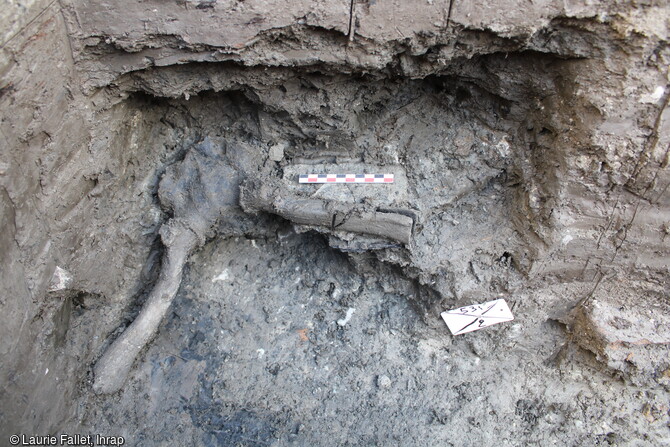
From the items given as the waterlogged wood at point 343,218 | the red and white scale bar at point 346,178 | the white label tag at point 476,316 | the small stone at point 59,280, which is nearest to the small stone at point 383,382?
the white label tag at point 476,316

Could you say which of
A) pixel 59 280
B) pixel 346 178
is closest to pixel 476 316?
pixel 346 178

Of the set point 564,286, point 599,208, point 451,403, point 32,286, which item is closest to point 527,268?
point 564,286

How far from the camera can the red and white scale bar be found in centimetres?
249

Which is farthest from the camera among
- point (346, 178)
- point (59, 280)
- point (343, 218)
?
point (346, 178)

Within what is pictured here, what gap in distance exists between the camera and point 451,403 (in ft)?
8.14

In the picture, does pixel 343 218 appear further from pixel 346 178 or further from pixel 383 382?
pixel 383 382

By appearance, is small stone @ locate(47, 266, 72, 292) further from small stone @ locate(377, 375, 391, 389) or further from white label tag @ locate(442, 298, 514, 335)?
white label tag @ locate(442, 298, 514, 335)

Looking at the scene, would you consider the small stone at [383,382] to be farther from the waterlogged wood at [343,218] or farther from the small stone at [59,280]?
the small stone at [59,280]

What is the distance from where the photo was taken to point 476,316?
254 cm

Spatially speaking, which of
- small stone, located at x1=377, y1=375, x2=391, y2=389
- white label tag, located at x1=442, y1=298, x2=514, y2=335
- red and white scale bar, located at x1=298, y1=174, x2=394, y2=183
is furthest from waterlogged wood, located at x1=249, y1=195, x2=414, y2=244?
small stone, located at x1=377, y1=375, x2=391, y2=389

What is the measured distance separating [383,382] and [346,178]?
1.07 m

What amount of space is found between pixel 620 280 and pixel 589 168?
649 millimetres

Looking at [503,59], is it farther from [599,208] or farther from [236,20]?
[236,20]

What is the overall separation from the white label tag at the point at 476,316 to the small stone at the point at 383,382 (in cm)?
42
